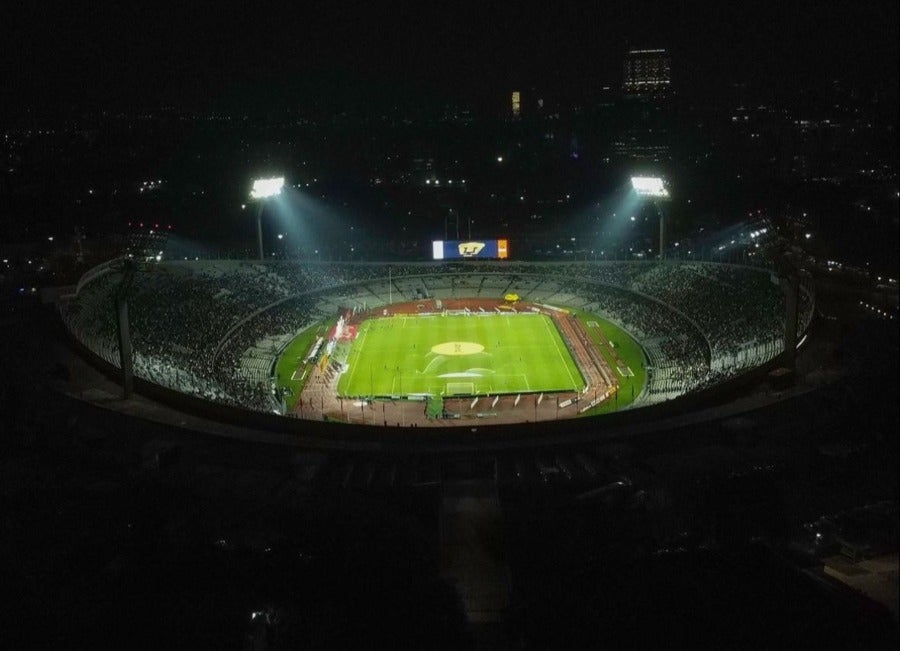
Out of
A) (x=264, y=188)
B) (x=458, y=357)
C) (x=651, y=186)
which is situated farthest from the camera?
(x=264, y=188)

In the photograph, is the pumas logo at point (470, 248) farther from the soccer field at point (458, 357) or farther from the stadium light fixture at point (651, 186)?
the stadium light fixture at point (651, 186)

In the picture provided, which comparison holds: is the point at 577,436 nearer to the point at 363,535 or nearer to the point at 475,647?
the point at 363,535

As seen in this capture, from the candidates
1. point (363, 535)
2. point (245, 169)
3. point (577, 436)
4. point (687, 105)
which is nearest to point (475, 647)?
point (363, 535)

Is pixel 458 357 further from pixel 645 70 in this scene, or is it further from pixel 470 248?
pixel 645 70

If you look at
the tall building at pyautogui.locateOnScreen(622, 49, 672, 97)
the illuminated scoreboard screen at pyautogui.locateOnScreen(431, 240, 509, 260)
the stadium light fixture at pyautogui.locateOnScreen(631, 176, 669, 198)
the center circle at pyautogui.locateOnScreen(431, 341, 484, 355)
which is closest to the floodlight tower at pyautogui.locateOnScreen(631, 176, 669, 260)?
the stadium light fixture at pyautogui.locateOnScreen(631, 176, 669, 198)

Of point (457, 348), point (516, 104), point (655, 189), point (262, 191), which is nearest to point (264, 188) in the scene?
point (262, 191)

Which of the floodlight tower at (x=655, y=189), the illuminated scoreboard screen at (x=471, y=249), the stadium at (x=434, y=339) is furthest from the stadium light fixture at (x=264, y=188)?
the floodlight tower at (x=655, y=189)
